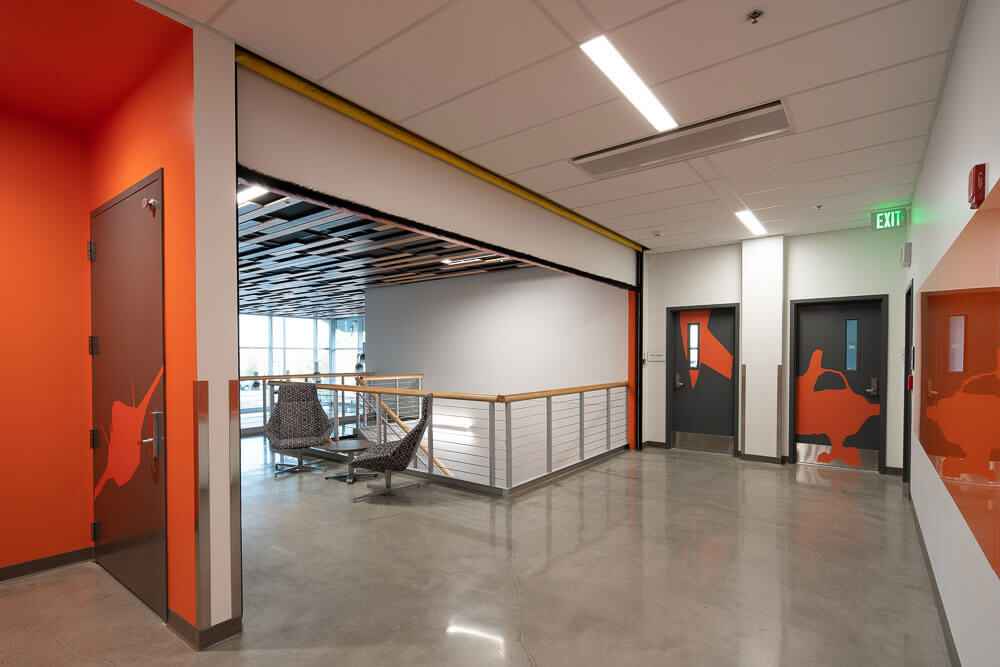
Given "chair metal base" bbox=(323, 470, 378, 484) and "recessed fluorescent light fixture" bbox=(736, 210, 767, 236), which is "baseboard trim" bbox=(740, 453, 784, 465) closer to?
"recessed fluorescent light fixture" bbox=(736, 210, 767, 236)

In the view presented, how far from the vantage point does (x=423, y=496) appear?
4980 millimetres

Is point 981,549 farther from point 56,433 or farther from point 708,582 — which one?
point 56,433

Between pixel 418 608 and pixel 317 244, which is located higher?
pixel 317 244

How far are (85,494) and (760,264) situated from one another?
24.2 ft

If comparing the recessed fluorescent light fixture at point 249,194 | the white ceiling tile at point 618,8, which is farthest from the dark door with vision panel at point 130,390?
the white ceiling tile at point 618,8

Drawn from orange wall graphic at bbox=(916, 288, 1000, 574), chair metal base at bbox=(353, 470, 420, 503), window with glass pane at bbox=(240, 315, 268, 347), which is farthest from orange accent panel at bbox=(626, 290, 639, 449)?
window with glass pane at bbox=(240, 315, 268, 347)

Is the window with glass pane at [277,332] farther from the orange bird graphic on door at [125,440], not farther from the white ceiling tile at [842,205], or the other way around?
the white ceiling tile at [842,205]

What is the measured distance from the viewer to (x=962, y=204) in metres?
2.23

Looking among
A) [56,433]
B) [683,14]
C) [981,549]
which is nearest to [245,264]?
[56,433]

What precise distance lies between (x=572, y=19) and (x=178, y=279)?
7.69ft

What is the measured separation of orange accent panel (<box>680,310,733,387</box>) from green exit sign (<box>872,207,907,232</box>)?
7.84ft

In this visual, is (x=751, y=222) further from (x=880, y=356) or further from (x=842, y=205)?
(x=880, y=356)

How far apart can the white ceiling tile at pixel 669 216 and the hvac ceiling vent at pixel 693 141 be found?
1.39m

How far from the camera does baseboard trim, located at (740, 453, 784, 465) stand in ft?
21.2
